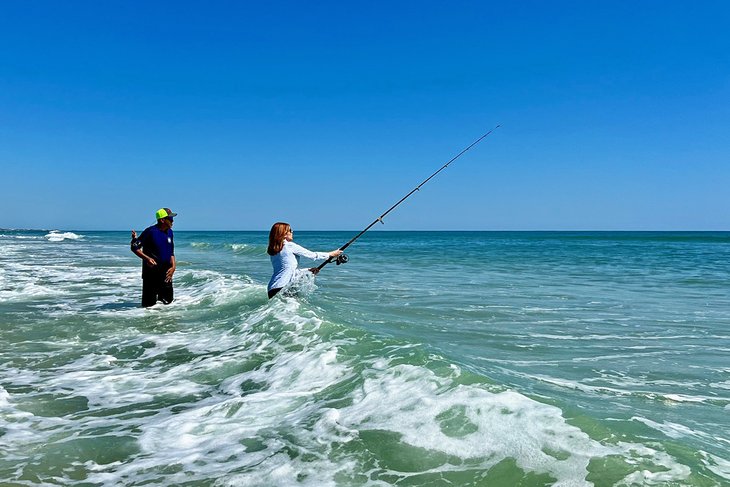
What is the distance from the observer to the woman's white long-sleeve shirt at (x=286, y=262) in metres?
8.20

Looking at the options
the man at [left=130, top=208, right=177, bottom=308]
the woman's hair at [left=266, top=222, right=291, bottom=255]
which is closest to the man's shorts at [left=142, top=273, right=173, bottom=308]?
the man at [left=130, top=208, right=177, bottom=308]

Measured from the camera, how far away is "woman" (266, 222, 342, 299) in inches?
321

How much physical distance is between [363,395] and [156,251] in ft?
20.3

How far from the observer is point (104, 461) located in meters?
3.51

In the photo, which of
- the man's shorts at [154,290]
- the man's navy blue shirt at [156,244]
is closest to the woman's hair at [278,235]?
the man's navy blue shirt at [156,244]

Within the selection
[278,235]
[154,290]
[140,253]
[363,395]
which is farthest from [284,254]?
[363,395]

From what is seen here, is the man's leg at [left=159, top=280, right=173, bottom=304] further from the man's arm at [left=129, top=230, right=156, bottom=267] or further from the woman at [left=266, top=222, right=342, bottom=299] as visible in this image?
the woman at [left=266, top=222, right=342, bottom=299]

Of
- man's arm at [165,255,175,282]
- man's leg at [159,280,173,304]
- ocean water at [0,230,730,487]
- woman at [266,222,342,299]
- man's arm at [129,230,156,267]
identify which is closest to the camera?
ocean water at [0,230,730,487]

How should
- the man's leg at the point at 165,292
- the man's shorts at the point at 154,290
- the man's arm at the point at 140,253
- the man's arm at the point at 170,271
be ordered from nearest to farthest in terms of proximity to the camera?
the man's arm at the point at 140,253
the man's arm at the point at 170,271
the man's shorts at the point at 154,290
the man's leg at the point at 165,292

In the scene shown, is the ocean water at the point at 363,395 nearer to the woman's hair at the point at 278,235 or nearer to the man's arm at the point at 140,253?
the man's arm at the point at 140,253

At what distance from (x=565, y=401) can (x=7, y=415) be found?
177 inches

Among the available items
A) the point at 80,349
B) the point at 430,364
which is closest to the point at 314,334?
the point at 430,364

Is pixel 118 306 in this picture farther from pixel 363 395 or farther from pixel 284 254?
pixel 363 395

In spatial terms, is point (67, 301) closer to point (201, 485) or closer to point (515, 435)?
point (201, 485)
